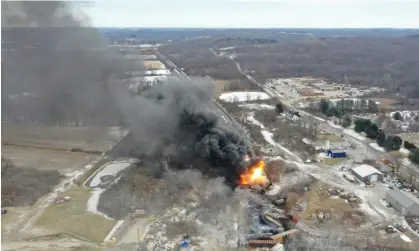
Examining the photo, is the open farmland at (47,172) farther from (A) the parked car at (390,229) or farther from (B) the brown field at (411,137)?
(B) the brown field at (411,137)

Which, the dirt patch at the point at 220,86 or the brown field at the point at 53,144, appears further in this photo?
the dirt patch at the point at 220,86

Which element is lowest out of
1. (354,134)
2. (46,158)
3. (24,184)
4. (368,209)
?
(368,209)

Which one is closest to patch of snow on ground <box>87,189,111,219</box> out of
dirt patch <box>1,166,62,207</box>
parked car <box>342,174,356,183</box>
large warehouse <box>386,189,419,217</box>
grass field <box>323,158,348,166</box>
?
dirt patch <box>1,166,62,207</box>

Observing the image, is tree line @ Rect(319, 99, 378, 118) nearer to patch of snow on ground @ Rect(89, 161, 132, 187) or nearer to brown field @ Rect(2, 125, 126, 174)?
brown field @ Rect(2, 125, 126, 174)

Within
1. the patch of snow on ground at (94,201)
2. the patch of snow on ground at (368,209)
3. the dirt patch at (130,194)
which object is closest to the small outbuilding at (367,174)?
the patch of snow on ground at (368,209)

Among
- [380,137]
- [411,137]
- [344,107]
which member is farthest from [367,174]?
[344,107]

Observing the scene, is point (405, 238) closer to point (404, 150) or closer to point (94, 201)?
point (404, 150)
